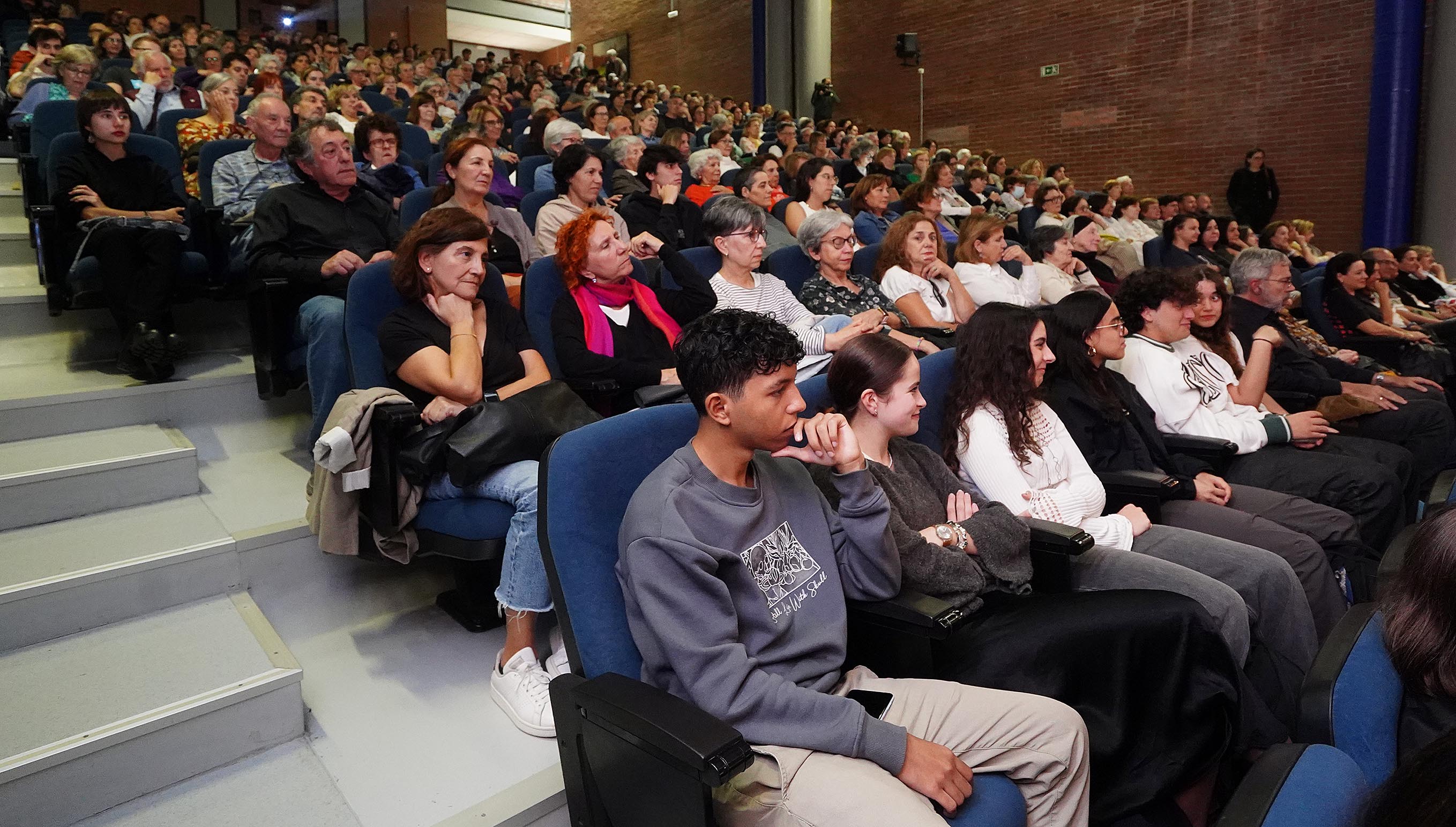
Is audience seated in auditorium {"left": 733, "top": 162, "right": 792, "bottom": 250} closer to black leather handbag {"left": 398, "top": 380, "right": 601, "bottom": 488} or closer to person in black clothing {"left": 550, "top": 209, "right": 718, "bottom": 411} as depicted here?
person in black clothing {"left": 550, "top": 209, "right": 718, "bottom": 411}

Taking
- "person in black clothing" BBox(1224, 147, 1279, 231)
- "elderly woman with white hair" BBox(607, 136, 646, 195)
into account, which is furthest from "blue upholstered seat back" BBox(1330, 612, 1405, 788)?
"person in black clothing" BBox(1224, 147, 1279, 231)

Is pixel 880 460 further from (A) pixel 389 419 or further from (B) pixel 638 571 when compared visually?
(A) pixel 389 419

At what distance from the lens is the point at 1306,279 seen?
15.6ft

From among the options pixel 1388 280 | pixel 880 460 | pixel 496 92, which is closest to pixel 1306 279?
pixel 1388 280

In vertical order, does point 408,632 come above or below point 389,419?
below

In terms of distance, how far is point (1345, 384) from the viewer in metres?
3.15

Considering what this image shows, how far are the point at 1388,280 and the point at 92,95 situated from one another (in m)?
6.02

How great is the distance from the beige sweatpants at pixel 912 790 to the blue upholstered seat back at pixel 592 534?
0.23 meters

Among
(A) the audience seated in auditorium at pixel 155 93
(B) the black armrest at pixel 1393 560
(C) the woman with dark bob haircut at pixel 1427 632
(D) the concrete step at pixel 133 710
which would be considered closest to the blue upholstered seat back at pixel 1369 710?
(C) the woman with dark bob haircut at pixel 1427 632

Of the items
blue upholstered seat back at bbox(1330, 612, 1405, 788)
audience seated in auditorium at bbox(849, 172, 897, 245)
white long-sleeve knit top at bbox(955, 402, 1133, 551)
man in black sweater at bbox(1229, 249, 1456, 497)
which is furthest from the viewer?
audience seated in auditorium at bbox(849, 172, 897, 245)

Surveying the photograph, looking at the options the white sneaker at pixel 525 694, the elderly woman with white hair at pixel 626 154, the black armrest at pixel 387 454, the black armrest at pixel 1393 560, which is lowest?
the white sneaker at pixel 525 694

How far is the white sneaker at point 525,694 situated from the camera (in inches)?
61.5

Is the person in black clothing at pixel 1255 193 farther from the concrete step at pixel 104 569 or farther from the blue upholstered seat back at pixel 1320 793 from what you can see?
the concrete step at pixel 104 569

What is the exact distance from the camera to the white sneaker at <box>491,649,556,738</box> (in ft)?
5.12
